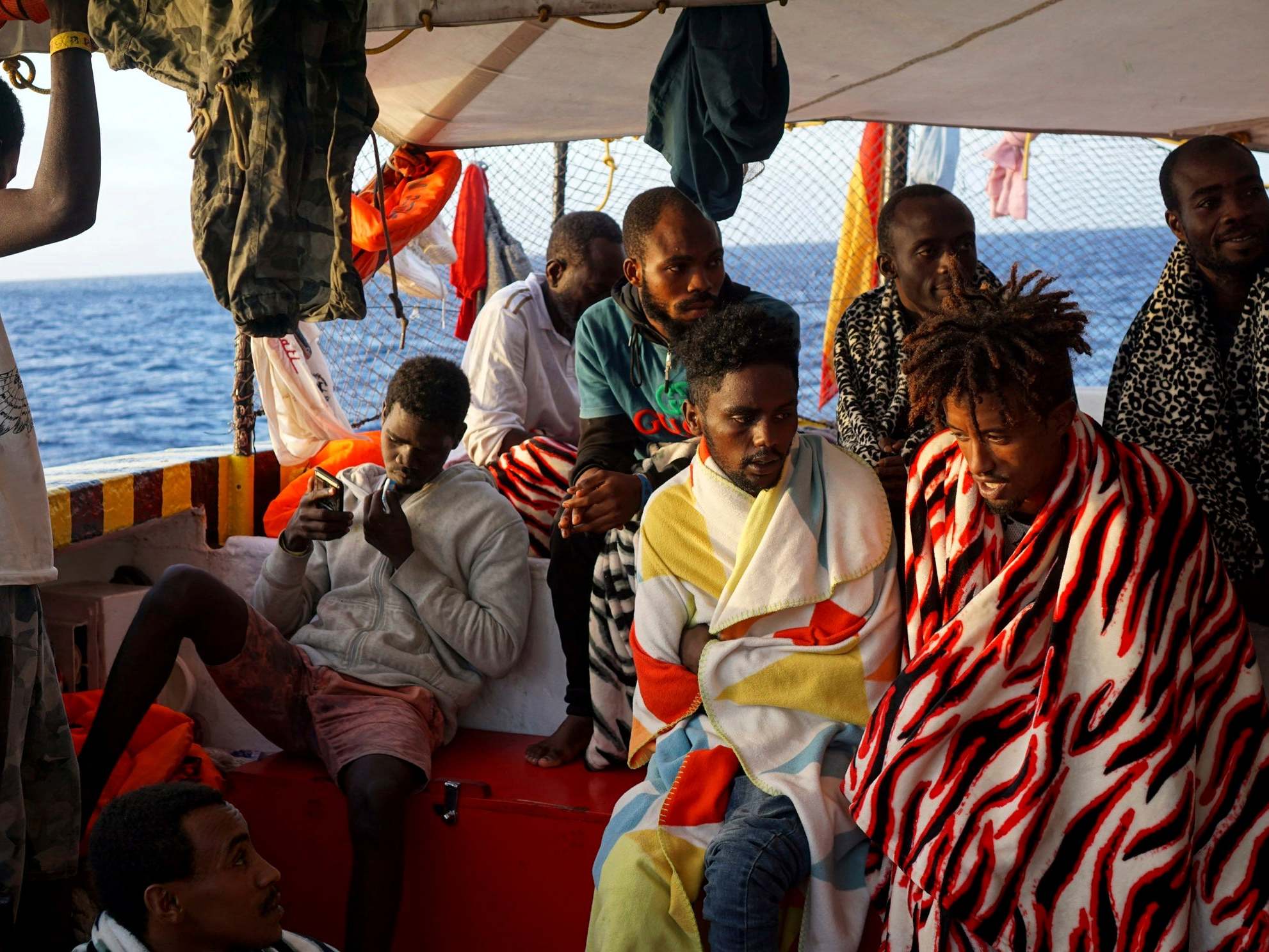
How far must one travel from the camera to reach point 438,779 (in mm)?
3186

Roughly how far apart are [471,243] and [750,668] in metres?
4.73

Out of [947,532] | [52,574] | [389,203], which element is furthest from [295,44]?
[389,203]

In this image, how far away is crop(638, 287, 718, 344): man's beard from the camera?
10.4 feet

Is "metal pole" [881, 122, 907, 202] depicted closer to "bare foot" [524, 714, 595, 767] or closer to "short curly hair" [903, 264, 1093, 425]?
"bare foot" [524, 714, 595, 767]

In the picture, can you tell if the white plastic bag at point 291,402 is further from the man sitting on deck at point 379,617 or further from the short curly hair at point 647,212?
the short curly hair at point 647,212

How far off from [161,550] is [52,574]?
1814 mm

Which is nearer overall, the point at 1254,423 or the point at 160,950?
the point at 160,950

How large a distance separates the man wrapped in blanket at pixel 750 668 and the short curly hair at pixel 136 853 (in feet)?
2.55

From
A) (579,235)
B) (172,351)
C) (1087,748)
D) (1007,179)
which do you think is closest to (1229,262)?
(1087,748)

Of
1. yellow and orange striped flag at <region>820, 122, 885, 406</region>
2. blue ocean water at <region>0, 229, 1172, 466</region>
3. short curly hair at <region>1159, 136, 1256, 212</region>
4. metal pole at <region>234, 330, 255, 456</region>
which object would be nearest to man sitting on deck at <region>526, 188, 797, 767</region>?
short curly hair at <region>1159, 136, 1256, 212</region>

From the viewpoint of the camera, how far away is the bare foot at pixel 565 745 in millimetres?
3264

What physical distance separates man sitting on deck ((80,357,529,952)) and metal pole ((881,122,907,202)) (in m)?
2.71

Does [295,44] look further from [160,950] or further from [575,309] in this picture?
[575,309]

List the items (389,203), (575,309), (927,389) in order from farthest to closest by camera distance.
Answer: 1. (389,203)
2. (575,309)
3. (927,389)
